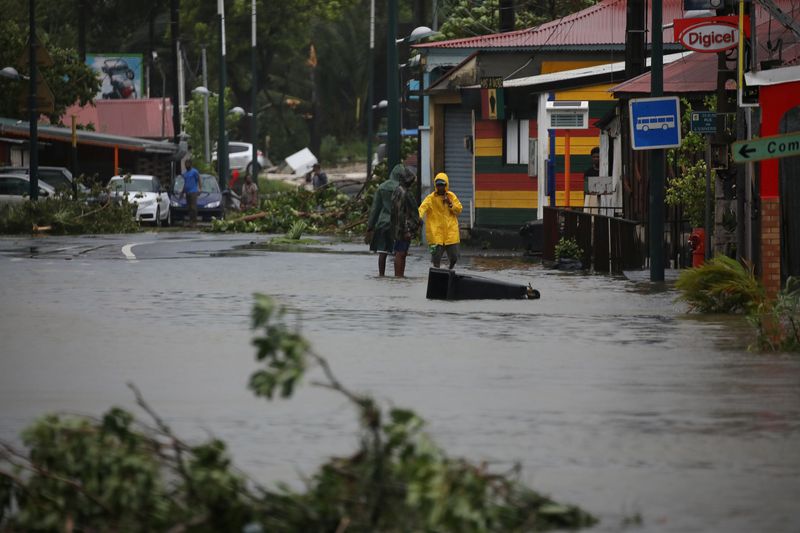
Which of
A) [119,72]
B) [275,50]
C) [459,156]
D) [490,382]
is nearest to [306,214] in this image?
[459,156]

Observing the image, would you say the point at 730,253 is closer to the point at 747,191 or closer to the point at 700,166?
the point at 747,191

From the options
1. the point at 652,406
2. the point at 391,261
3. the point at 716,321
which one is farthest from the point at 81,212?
the point at 652,406

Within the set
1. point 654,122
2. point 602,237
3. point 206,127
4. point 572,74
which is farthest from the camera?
point 206,127

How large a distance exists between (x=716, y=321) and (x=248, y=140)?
88893 mm

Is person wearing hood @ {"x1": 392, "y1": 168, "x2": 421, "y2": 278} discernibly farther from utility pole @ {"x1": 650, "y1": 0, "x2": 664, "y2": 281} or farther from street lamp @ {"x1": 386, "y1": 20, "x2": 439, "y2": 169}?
street lamp @ {"x1": 386, "y1": 20, "x2": 439, "y2": 169}

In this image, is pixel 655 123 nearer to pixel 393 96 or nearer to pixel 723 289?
pixel 723 289

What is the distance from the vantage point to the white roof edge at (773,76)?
68.6 ft

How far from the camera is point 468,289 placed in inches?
900

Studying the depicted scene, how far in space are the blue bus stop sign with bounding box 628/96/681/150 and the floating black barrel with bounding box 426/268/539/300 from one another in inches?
132

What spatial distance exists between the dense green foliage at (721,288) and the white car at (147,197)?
34.6 m

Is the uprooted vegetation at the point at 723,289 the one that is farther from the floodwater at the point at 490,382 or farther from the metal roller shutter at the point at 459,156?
the metal roller shutter at the point at 459,156

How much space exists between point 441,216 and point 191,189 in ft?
101

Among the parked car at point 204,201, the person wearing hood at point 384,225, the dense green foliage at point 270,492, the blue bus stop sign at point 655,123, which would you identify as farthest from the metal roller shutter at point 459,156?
the dense green foliage at point 270,492

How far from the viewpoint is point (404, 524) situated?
24.6ft
